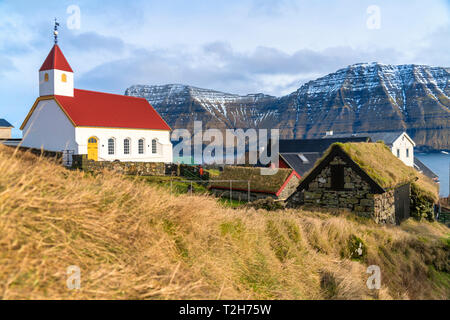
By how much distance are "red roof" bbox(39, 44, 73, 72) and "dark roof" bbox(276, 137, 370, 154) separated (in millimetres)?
35841

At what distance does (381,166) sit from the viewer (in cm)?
1905

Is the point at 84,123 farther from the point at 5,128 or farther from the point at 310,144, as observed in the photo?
the point at 310,144

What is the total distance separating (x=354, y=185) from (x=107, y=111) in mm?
31319

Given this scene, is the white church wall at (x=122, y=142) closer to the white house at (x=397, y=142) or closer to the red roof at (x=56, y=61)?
the red roof at (x=56, y=61)

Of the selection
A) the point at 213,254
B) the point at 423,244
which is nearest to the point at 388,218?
the point at 423,244

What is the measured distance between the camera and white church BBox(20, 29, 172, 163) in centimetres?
3606

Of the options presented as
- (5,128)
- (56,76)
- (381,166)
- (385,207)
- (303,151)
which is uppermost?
(56,76)

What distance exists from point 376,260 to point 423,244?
367 centimetres

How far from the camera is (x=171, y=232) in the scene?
20.5 ft

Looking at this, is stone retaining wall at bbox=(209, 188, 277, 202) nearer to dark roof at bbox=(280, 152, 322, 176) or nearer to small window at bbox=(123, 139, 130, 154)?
dark roof at bbox=(280, 152, 322, 176)

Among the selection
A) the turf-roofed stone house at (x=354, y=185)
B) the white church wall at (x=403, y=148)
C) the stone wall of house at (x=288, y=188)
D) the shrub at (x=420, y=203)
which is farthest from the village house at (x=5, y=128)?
the white church wall at (x=403, y=148)

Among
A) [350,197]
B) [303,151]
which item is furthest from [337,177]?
[303,151]

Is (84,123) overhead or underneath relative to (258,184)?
overhead

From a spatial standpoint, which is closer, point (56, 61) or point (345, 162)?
point (345, 162)
